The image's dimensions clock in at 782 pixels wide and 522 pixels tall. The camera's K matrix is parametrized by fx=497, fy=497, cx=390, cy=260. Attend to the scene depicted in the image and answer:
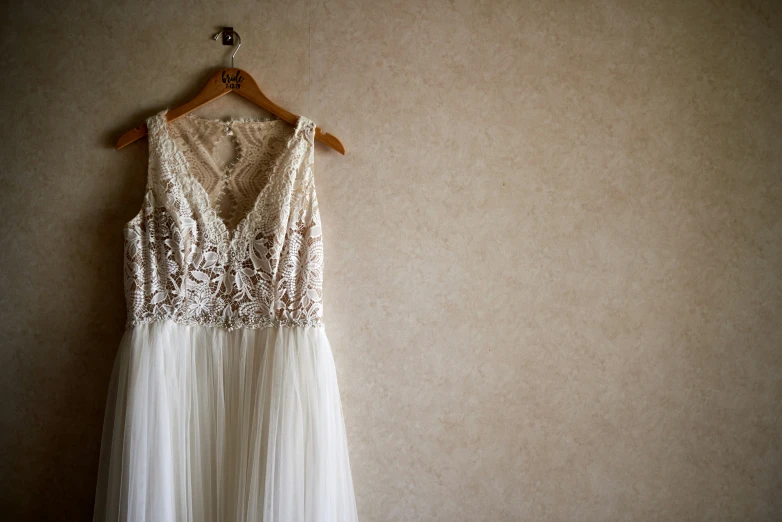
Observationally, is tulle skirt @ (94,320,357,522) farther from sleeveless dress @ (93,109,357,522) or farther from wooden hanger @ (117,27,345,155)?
wooden hanger @ (117,27,345,155)

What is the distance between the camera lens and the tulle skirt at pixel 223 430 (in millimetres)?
1215

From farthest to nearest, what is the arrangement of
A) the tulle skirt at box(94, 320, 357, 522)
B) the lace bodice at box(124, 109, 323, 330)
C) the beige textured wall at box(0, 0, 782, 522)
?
the beige textured wall at box(0, 0, 782, 522)
the lace bodice at box(124, 109, 323, 330)
the tulle skirt at box(94, 320, 357, 522)

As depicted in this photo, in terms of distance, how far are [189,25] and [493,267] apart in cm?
114

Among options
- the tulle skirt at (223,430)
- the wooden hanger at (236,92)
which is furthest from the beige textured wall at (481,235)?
the tulle skirt at (223,430)

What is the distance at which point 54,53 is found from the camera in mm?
1449

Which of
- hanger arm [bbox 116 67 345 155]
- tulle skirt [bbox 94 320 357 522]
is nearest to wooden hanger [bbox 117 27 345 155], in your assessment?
hanger arm [bbox 116 67 345 155]

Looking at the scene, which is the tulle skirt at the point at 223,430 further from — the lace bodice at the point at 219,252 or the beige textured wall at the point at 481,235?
the beige textured wall at the point at 481,235

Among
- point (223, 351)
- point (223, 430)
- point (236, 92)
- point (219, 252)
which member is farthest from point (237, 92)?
point (223, 430)

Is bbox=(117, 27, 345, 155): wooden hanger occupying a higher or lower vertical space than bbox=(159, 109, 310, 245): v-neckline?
higher

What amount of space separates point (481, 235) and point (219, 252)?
747 millimetres

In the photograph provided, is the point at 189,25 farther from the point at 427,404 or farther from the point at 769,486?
the point at 769,486

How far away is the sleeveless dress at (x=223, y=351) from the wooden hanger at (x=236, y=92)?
0.03m

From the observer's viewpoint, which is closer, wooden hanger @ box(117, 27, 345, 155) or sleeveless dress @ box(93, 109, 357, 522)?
sleeveless dress @ box(93, 109, 357, 522)

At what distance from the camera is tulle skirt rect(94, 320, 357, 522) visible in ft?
3.99
